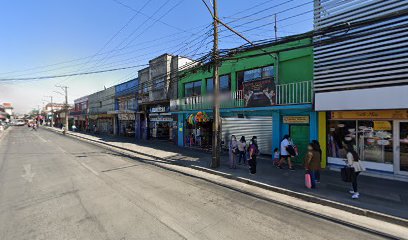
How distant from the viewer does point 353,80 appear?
28.3 ft

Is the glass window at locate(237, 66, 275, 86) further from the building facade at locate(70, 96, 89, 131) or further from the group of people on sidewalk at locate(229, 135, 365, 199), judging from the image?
the building facade at locate(70, 96, 89, 131)

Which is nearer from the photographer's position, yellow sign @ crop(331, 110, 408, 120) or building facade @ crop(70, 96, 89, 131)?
yellow sign @ crop(331, 110, 408, 120)

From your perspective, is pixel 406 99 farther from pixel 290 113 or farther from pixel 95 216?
pixel 95 216

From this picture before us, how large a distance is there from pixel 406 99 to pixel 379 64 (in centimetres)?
169

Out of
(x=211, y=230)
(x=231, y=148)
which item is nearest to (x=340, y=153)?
(x=231, y=148)

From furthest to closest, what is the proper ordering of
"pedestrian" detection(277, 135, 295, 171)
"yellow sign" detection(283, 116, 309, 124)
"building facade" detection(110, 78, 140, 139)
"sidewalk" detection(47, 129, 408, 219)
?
"building facade" detection(110, 78, 140, 139) < "yellow sign" detection(283, 116, 309, 124) < "pedestrian" detection(277, 135, 295, 171) < "sidewalk" detection(47, 129, 408, 219)

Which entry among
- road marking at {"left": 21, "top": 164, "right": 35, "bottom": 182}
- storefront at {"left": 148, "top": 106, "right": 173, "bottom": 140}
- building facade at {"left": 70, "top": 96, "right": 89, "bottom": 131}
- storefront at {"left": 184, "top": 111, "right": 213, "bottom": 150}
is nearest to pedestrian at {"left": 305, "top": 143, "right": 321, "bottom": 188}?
storefront at {"left": 184, "top": 111, "right": 213, "bottom": 150}

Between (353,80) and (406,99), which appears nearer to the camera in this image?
(406,99)

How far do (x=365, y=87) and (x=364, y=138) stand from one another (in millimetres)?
2299

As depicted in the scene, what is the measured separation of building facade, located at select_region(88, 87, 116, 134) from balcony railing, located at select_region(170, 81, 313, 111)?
1764 centimetres

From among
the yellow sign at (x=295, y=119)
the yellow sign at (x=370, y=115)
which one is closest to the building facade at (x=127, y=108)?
the yellow sign at (x=295, y=119)

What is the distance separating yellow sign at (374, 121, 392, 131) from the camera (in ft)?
27.4

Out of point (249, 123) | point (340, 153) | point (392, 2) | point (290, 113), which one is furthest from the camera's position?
point (249, 123)

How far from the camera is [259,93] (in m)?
11.8
